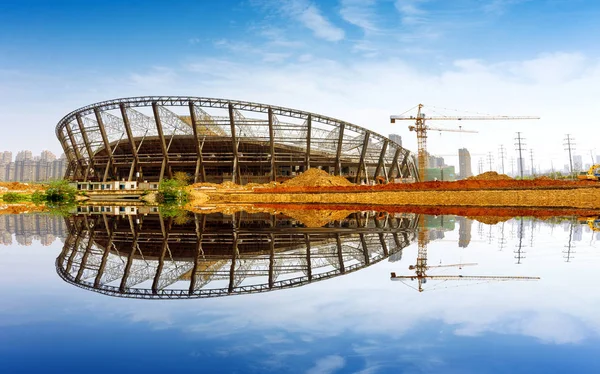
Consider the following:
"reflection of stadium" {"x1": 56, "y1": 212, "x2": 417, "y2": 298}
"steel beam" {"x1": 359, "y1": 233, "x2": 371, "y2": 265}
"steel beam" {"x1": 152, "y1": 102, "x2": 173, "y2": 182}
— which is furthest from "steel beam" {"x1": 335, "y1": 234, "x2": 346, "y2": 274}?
"steel beam" {"x1": 152, "y1": 102, "x2": 173, "y2": 182}

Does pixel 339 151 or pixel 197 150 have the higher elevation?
pixel 339 151

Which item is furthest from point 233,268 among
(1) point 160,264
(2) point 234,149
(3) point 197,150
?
(3) point 197,150

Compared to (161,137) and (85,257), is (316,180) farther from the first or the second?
(85,257)

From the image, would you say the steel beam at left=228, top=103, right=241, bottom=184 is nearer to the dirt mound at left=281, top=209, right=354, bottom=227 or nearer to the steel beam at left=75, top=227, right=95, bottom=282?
the dirt mound at left=281, top=209, right=354, bottom=227

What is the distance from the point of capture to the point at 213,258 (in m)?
12.5

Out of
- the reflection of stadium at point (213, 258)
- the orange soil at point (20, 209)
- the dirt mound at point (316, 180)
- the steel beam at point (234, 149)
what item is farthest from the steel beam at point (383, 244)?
the steel beam at point (234, 149)

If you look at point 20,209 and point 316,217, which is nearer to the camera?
point 316,217

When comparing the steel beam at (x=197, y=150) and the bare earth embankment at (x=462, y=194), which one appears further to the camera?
the steel beam at (x=197, y=150)

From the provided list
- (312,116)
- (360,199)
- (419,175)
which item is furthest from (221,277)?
(419,175)

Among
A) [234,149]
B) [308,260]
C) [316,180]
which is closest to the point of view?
[308,260]

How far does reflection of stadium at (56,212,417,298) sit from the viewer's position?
361 inches

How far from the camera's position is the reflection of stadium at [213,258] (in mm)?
9164

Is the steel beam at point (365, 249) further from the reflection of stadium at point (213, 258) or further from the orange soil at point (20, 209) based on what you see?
the orange soil at point (20, 209)

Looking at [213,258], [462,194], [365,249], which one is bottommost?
[213,258]
